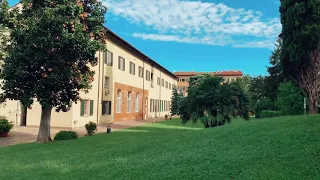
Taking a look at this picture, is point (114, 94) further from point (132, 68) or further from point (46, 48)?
point (46, 48)

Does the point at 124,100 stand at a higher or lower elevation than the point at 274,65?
lower

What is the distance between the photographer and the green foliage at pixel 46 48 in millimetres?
11523

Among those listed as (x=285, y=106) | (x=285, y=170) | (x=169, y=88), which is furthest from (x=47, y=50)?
(x=169, y=88)

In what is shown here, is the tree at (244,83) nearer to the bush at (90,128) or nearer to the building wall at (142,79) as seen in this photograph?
the bush at (90,128)

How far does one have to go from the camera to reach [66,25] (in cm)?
1191

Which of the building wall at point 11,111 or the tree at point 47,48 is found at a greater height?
the tree at point 47,48

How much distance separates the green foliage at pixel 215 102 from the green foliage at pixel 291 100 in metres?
10.7

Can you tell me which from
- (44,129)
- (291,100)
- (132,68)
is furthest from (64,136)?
(132,68)

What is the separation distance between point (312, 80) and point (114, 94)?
18.0 meters

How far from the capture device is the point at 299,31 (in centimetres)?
1612

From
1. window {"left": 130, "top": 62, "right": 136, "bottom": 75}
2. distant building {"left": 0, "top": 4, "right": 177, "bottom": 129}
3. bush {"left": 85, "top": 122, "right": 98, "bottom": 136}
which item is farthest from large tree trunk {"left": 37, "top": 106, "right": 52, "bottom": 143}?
window {"left": 130, "top": 62, "right": 136, "bottom": 75}

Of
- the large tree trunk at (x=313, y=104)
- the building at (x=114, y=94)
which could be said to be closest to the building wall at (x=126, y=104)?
the building at (x=114, y=94)

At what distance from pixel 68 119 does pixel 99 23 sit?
10626mm

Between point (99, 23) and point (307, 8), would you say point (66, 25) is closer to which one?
point (99, 23)
